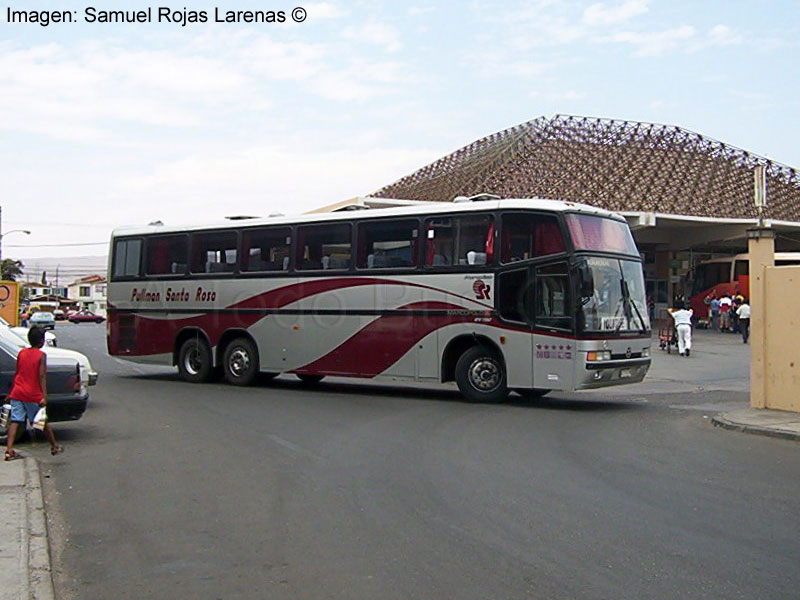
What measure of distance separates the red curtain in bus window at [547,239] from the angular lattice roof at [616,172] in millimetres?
33540

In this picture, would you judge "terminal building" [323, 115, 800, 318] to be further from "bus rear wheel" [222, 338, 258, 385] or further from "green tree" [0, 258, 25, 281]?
"green tree" [0, 258, 25, 281]

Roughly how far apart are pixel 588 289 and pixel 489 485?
21.2 feet

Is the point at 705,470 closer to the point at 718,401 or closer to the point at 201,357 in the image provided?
the point at 718,401

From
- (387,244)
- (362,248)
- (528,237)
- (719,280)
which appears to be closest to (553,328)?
(528,237)

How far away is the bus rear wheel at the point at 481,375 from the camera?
1530 centimetres

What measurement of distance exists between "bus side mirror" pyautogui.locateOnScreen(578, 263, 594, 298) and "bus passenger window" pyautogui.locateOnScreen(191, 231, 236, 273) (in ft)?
25.3

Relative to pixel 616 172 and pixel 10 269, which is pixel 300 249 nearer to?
pixel 616 172

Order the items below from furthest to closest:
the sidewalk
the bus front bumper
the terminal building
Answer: the terminal building < the bus front bumper < the sidewalk

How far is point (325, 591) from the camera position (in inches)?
213

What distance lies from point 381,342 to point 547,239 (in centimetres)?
382

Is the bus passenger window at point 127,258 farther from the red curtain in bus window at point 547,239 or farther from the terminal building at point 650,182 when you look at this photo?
the terminal building at point 650,182

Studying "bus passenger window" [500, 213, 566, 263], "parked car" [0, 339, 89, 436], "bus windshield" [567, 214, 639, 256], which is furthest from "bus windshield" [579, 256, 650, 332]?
"parked car" [0, 339, 89, 436]

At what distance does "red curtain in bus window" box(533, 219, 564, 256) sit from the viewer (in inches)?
570

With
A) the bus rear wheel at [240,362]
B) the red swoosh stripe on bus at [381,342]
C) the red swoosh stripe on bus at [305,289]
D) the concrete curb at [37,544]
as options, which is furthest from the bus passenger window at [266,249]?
the concrete curb at [37,544]
